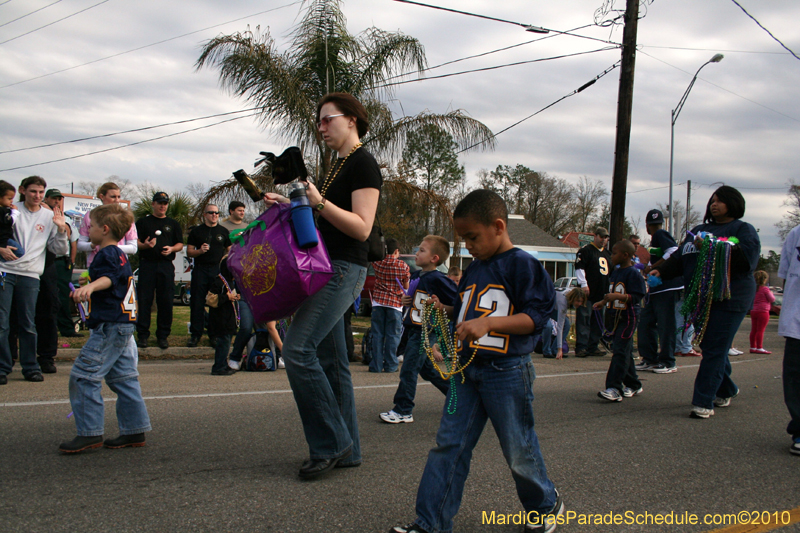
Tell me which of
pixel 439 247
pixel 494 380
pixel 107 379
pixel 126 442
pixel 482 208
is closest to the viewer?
pixel 494 380

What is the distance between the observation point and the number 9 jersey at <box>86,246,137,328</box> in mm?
4152

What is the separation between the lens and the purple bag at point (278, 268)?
3.07m

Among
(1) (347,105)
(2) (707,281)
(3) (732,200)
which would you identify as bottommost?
(2) (707,281)

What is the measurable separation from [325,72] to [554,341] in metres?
7.81

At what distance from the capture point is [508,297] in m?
2.79

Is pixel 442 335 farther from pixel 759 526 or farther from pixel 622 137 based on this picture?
pixel 622 137

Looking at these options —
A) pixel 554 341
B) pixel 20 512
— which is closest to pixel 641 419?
pixel 20 512

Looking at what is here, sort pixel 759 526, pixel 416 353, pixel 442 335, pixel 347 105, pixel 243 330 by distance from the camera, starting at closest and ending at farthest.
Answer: pixel 759 526
pixel 442 335
pixel 347 105
pixel 416 353
pixel 243 330

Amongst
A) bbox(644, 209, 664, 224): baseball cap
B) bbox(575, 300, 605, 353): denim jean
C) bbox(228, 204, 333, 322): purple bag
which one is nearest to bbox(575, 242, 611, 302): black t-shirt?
bbox(575, 300, 605, 353): denim jean

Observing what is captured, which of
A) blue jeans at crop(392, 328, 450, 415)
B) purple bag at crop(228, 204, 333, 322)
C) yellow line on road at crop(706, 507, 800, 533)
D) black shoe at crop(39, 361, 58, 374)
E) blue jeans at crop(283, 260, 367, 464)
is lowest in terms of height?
black shoe at crop(39, 361, 58, 374)

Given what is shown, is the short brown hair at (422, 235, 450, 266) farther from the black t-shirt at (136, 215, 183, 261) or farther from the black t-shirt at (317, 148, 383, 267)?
the black t-shirt at (136, 215, 183, 261)

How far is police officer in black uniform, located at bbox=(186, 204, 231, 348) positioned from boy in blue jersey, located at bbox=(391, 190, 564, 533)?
7.30m

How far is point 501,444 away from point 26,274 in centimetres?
584

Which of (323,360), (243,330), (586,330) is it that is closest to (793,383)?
(323,360)
